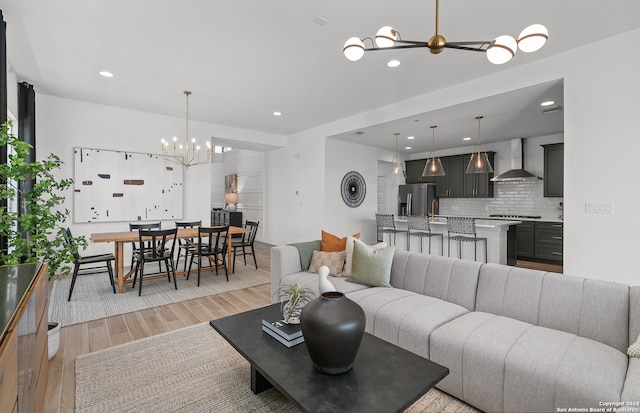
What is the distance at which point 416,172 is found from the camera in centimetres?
876

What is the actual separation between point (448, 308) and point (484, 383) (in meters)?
0.61

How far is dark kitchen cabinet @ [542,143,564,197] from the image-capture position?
6.11 metres

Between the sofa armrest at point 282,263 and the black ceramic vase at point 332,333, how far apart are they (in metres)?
1.83

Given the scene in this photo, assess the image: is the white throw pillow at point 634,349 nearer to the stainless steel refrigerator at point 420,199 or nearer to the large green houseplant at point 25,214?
the large green houseplant at point 25,214

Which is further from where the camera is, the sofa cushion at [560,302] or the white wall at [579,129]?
the white wall at [579,129]

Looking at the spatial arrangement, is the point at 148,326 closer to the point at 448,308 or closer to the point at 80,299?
the point at 80,299

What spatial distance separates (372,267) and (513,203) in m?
5.96

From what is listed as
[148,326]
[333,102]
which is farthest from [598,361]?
[333,102]

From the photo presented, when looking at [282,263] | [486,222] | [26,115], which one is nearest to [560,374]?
[282,263]

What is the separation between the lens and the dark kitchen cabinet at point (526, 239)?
20.7 ft

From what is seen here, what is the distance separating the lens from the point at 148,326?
2.98 m

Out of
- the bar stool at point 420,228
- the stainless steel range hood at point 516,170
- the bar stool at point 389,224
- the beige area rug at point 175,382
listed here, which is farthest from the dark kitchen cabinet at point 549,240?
the beige area rug at point 175,382

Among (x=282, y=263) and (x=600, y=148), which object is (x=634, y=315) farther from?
(x=282, y=263)

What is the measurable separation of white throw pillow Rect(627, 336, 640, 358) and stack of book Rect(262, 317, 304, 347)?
1726 millimetres
